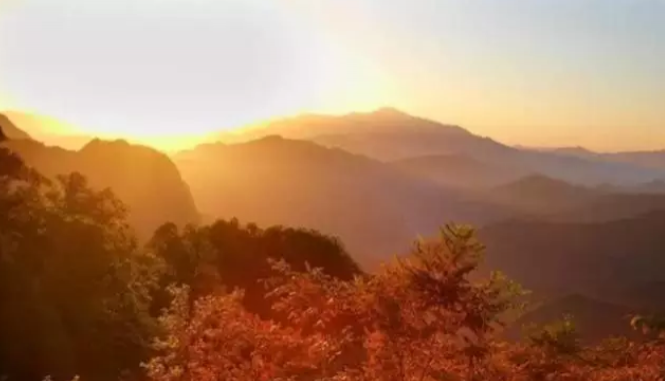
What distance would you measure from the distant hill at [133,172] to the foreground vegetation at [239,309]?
5544 cm

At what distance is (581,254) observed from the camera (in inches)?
5856

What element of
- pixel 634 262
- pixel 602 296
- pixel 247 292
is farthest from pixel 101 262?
pixel 634 262

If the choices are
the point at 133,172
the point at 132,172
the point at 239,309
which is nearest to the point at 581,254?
the point at 133,172

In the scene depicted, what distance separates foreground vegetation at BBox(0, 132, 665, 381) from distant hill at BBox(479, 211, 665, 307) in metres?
94.1

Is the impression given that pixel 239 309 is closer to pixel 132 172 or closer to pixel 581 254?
pixel 132 172

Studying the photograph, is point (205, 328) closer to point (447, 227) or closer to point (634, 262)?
point (447, 227)

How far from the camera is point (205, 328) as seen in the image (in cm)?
1295

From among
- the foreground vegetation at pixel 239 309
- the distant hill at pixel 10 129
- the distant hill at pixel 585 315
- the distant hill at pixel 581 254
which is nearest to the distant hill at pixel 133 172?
the distant hill at pixel 10 129

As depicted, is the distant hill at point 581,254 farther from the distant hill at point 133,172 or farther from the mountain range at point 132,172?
the mountain range at point 132,172

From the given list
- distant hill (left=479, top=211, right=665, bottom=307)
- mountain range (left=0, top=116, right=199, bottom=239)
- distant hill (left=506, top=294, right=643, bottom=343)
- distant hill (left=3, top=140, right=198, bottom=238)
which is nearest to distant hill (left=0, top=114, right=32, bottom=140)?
mountain range (left=0, top=116, right=199, bottom=239)

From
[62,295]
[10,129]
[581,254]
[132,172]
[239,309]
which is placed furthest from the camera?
[581,254]

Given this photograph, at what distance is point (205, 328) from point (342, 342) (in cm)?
272

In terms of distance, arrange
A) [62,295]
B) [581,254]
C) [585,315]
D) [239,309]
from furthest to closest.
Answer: [581,254], [585,315], [62,295], [239,309]

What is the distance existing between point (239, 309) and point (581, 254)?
14443 cm
